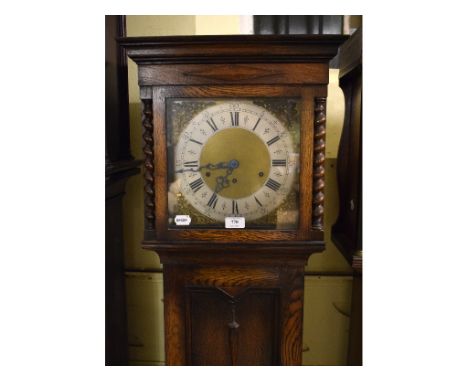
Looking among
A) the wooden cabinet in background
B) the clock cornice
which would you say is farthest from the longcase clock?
Result: the wooden cabinet in background

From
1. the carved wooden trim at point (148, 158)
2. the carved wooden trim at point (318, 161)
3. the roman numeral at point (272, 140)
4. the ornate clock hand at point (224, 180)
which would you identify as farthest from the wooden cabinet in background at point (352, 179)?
the carved wooden trim at point (148, 158)

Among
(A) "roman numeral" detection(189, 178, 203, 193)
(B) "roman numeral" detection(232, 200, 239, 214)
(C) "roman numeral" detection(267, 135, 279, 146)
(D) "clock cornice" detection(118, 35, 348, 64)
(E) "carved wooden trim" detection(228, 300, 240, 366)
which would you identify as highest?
(D) "clock cornice" detection(118, 35, 348, 64)

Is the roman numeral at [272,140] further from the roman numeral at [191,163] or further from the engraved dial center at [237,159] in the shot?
the roman numeral at [191,163]

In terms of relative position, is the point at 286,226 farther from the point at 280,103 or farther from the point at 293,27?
the point at 293,27

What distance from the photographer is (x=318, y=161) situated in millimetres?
959

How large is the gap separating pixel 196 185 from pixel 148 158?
143 millimetres

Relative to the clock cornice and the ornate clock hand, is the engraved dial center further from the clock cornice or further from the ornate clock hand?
the clock cornice

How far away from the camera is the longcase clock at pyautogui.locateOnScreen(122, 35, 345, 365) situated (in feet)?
3.05

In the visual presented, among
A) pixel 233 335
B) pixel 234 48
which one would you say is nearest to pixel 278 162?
pixel 234 48

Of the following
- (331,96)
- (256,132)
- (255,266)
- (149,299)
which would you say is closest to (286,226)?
(255,266)

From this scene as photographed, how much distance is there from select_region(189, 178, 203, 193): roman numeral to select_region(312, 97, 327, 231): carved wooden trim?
0.98 ft

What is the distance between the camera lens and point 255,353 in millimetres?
1066

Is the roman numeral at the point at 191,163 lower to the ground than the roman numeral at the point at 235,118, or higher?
lower

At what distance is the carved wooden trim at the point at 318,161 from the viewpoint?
94cm
